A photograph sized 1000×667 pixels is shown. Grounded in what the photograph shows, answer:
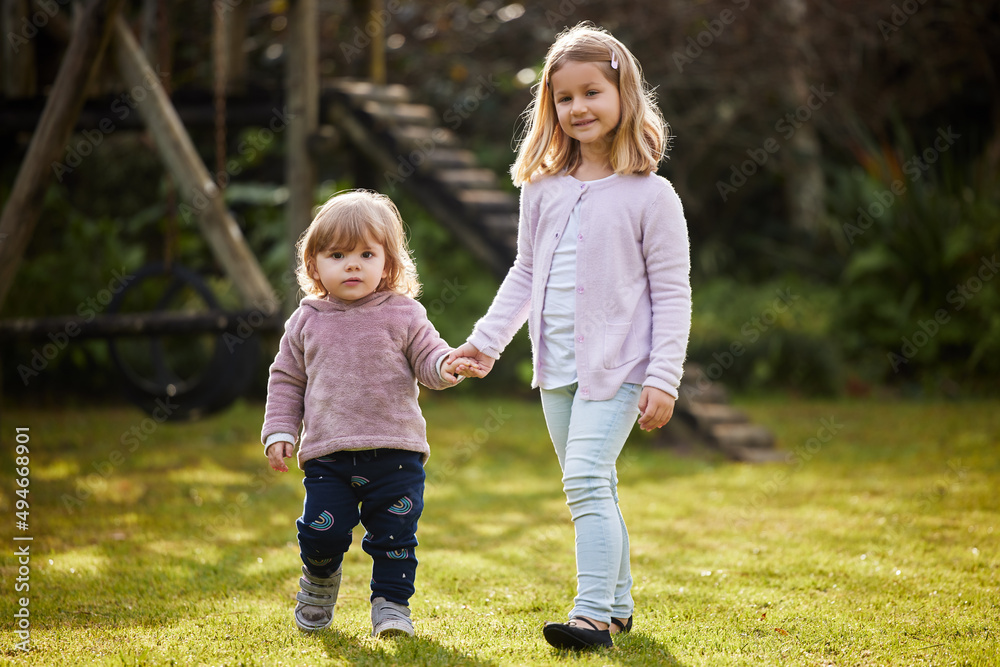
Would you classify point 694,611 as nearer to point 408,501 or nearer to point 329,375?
point 408,501

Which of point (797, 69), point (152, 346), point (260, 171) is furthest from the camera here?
point (260, 171)

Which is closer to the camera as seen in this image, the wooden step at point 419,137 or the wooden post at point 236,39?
the wooden step at point 419,137

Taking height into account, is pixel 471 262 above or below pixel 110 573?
above

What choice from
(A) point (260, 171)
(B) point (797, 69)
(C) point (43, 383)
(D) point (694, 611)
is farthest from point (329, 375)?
(A) point (260, 171)

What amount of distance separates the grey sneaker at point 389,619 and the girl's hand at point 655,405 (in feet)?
3.02

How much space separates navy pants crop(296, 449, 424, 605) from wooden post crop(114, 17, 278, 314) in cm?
313

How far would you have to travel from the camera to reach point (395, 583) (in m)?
3.02

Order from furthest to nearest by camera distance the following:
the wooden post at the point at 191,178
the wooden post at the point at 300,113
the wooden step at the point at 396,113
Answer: the wooden step at the point at 396,113 → the wooden post at the point at 300,113 → the wooden post at the point at 191,178

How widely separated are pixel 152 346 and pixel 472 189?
95.2 inches

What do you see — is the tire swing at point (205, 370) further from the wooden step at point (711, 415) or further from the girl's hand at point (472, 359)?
the girl's hand at point (472, 359)

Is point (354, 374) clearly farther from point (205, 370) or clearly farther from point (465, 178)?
point (465, 178)

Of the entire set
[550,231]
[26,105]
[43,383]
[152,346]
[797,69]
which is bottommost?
[43,383]

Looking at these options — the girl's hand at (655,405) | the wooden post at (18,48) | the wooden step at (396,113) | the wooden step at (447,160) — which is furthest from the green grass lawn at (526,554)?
the wooden post at (18,48)

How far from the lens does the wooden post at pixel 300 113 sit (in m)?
6.84
